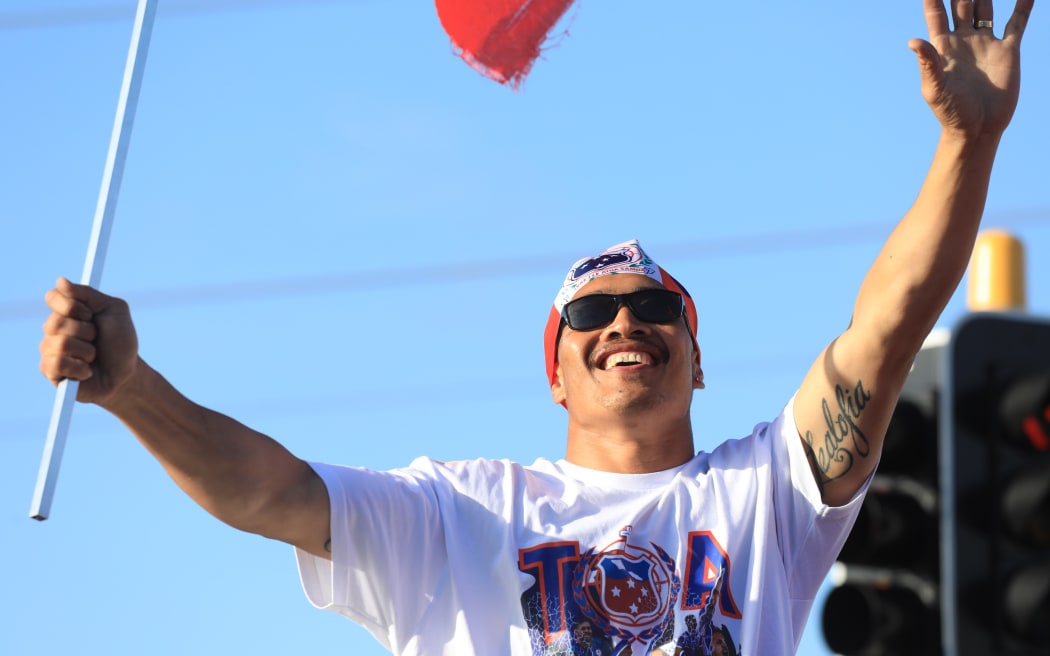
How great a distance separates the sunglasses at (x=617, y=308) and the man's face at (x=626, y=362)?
20mm

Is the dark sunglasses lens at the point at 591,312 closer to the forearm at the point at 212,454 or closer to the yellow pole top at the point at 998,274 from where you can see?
the forearm at the point at 212,454

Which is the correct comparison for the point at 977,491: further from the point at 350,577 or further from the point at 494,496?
the point at 350,577

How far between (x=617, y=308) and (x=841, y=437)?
3.22 feet

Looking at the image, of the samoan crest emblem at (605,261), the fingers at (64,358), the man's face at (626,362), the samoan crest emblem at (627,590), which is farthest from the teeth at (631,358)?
the fingers at (64,358)

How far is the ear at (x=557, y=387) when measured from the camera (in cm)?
542

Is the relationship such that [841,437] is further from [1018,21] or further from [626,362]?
[1018,21]

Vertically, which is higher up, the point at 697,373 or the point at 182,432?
the point at 697,373

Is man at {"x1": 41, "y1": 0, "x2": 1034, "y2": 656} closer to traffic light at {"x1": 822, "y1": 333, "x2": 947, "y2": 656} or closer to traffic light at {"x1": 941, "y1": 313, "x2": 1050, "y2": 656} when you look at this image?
traffic light at {"x1": 822, "y1": 333, "x2": 947, "y2": 656}

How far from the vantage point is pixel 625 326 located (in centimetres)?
515

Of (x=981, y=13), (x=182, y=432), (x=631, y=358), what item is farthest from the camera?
(x=631, y=358)

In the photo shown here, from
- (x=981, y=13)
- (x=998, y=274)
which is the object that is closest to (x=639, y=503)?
(x=981, y=13)

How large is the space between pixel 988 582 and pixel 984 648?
0.17 m

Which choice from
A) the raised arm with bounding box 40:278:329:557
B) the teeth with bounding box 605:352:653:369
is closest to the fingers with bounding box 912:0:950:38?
the teeth with bounding box 605:352:653:369

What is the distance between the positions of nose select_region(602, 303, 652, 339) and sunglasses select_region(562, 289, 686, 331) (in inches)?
0.5
